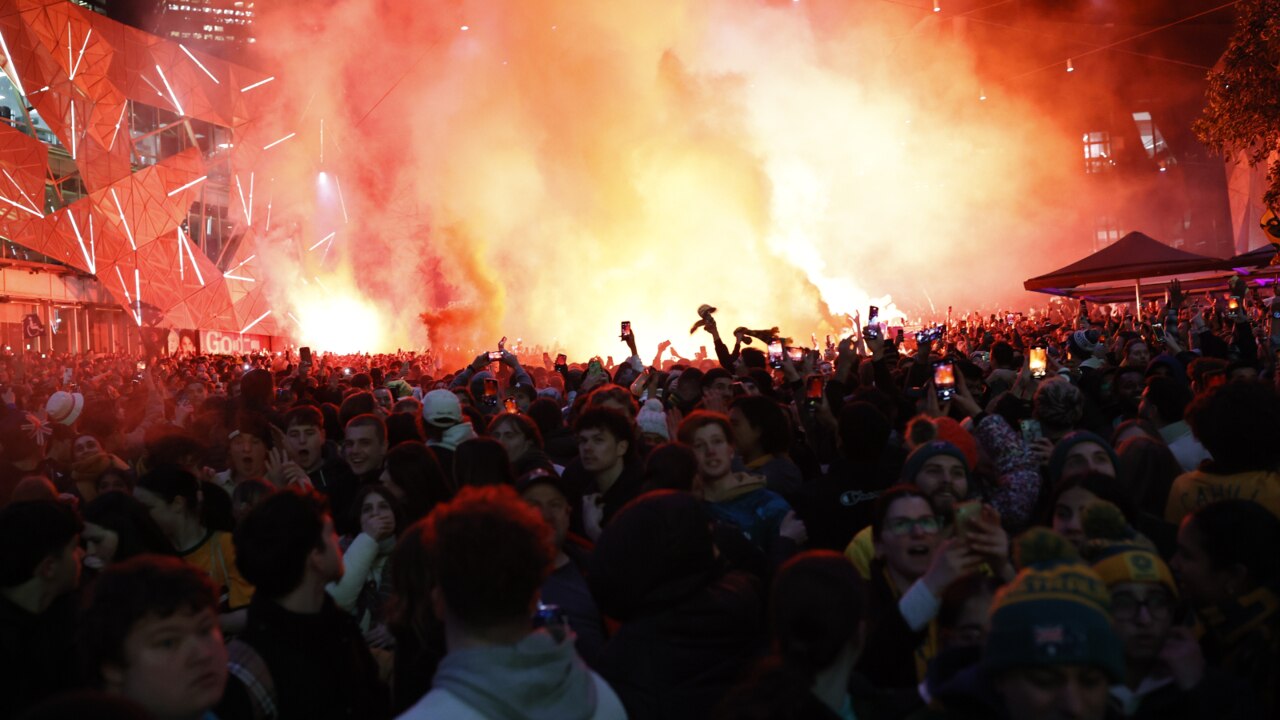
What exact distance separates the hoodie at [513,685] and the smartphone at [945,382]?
524 cm

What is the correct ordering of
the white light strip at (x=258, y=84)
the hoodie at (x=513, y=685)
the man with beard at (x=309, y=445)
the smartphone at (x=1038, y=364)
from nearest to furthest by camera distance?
1. the hoodie at (x=513, y=685)
2. the man with beard at (x=309, y=445)
3. the smartphone at (x=1038, y=364)
4. the white light strip at (x=258, y=84)

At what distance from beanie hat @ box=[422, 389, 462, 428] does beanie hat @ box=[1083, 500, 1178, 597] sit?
443 cm

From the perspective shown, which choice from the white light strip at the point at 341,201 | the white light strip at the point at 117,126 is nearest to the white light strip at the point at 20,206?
the white light strip at the point at 117,126

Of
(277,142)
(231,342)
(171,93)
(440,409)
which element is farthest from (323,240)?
(440,409)

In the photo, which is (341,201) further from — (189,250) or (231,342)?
(231,342)

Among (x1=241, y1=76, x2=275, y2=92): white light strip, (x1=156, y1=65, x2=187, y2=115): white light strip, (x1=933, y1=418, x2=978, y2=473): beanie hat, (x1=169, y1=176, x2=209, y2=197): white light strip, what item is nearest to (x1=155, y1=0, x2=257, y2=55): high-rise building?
(x1=241, y1=76, x2=275, y2=92): white light strip

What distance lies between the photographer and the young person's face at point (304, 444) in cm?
719

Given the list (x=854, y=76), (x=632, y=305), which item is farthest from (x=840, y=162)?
(x=632, y=305)

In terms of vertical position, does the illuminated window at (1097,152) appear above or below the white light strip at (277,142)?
below

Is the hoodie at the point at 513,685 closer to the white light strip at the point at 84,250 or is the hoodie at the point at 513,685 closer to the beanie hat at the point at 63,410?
the beanie hat at the point at 63,410

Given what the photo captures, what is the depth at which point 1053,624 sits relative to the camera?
263cm

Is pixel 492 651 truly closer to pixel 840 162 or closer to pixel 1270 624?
pixel 1270 624

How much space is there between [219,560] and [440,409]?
2.04 meters

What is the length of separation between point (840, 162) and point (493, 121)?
14737mm
